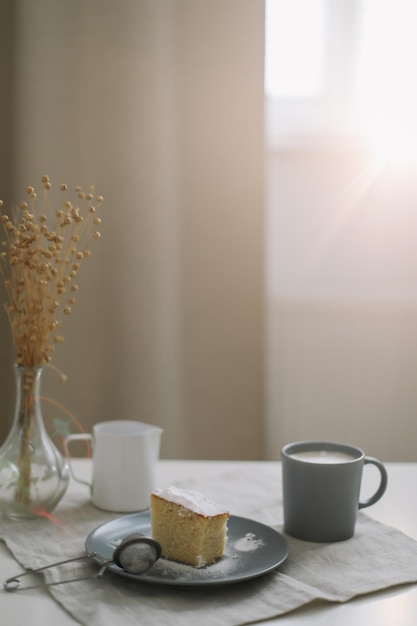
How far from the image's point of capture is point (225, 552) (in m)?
0.93

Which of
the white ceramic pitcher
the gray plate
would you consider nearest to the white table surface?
the gray plate

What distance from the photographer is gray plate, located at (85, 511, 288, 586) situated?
0.84 metres

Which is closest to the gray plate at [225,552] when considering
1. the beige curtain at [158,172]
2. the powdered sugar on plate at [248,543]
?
the powdered sugar on plate at [248,543]

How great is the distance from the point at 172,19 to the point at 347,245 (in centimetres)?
75

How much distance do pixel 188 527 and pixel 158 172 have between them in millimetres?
1467

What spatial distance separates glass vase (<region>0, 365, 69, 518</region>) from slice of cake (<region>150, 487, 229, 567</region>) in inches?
8.0

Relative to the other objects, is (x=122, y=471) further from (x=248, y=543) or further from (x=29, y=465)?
(x=248, y=543)

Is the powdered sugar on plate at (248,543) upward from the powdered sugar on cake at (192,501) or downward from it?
downward

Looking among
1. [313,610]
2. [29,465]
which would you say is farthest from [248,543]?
[29,465]

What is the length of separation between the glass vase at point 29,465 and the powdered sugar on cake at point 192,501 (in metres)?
0.21

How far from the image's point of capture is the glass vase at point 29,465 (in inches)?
42.0

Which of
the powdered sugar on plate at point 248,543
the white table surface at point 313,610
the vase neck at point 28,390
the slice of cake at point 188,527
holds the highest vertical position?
the vase neck at point 28,390

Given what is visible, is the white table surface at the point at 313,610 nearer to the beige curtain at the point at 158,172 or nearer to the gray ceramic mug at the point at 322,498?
the gray ceramic mug at the point at 322,498

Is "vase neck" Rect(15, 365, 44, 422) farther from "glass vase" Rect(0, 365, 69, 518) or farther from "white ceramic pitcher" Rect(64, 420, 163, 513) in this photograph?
"white ceramic pitcher" Rect(64, 420, 163, 513)
